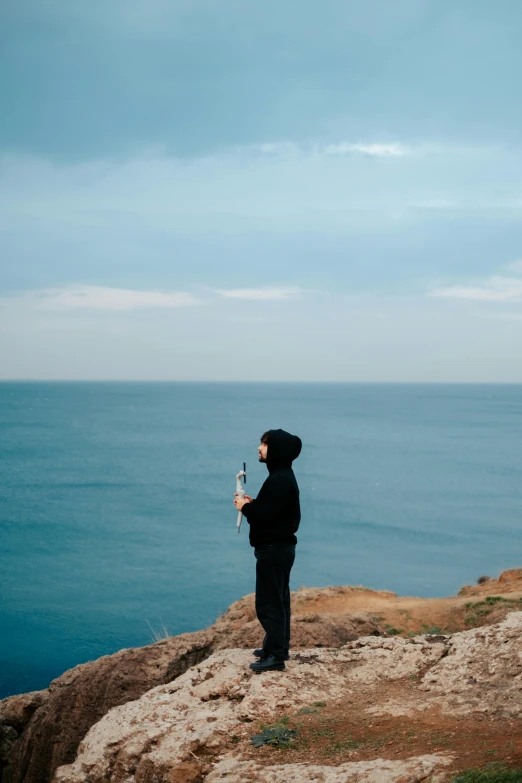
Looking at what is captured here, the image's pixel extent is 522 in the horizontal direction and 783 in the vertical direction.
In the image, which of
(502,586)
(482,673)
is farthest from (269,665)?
(502,586)

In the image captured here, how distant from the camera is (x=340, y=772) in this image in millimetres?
5887

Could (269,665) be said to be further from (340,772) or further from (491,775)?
(491,775)

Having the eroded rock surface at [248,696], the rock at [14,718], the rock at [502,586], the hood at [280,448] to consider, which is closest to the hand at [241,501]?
the hood at [280,448]

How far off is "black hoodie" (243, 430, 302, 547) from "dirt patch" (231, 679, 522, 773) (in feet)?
5.75

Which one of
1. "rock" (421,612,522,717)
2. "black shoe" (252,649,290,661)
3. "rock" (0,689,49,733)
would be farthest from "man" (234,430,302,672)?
"rock" (0,689,49,733)

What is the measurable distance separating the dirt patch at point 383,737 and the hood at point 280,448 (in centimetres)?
248

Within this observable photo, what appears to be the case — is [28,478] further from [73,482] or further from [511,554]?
[511,554]

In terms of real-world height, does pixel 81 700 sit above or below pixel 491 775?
below

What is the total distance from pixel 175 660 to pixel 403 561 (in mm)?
40080

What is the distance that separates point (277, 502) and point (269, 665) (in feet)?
5.99

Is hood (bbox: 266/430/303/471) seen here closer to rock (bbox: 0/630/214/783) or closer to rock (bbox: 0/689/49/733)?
rock (bbox: 0/630/214/783)

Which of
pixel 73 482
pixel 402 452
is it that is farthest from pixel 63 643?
pixel 402 452

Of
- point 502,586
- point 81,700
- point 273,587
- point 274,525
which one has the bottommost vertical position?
point 81,700

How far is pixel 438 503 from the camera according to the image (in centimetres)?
6775
